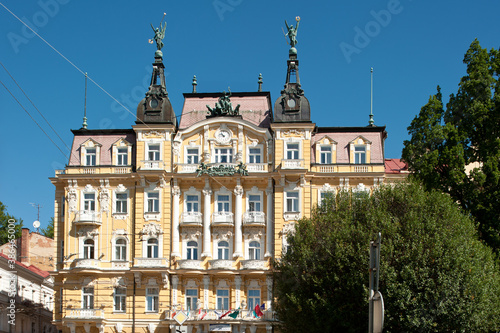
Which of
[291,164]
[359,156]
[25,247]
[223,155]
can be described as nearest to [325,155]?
[359,156]

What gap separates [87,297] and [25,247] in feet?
64.5

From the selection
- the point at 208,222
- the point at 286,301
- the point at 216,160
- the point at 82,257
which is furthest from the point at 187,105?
the point at 286,301

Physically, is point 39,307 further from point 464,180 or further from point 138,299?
point 464,180

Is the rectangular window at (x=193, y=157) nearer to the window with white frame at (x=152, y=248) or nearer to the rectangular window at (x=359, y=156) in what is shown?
the window with white frame at (x=152, y=248)

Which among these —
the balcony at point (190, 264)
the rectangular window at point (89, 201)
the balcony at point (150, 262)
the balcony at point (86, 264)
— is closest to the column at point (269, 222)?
the balcony at point (190, 264)

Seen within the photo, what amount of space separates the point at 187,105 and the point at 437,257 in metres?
28.6

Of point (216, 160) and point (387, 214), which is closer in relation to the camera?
point (387, 214)

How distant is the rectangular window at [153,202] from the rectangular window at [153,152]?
114 inches

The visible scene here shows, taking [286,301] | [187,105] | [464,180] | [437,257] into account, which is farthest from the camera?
[187,105]

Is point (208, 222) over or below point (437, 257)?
over

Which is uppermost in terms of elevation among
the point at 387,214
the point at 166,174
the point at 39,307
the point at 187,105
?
the point at 187,105

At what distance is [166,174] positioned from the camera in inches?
2415

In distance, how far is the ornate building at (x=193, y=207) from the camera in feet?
196

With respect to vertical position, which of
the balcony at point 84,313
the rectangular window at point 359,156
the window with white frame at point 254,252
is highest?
the rectangular window at point 359,156
